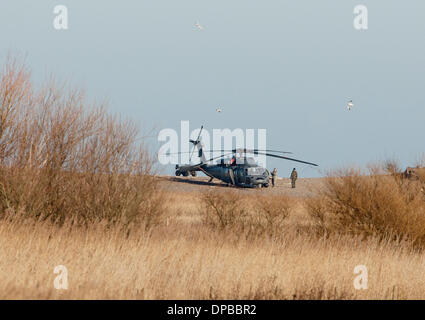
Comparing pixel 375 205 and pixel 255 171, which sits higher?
pixel 255 171

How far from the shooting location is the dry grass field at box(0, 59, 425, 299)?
7578 millimetres

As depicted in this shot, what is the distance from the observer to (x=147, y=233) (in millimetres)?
13070

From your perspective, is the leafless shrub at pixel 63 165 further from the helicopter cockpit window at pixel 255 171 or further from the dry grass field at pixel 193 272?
the helicopter cockpit window at pixel 255 171

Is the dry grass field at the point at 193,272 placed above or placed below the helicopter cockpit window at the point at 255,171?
below

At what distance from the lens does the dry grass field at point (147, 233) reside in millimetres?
7578

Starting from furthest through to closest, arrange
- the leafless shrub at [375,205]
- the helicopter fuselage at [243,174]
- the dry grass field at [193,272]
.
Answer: the helicopter fuselage at [243,174] < the leafless shrub at [375,205] < the dry grass field at [193,272]

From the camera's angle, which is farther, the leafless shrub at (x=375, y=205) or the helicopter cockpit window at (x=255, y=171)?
the helicopter cockpit window at (x=255, y=171)

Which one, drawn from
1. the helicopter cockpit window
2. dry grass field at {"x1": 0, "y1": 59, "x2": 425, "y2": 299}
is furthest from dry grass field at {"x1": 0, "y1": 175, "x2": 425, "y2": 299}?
the helicopter cockpit window

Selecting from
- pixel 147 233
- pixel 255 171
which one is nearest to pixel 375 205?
pixel 147 233

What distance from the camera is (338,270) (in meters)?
9.62

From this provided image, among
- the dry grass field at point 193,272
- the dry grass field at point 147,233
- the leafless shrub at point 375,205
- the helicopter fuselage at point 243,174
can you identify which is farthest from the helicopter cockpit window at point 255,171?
the dry grass field at point 193,272

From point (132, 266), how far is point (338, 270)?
3.74m

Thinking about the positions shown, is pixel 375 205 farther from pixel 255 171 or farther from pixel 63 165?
pixel 255 171

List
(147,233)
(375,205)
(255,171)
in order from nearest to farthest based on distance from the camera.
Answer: (147,233) → (375,205) → (255,171)
